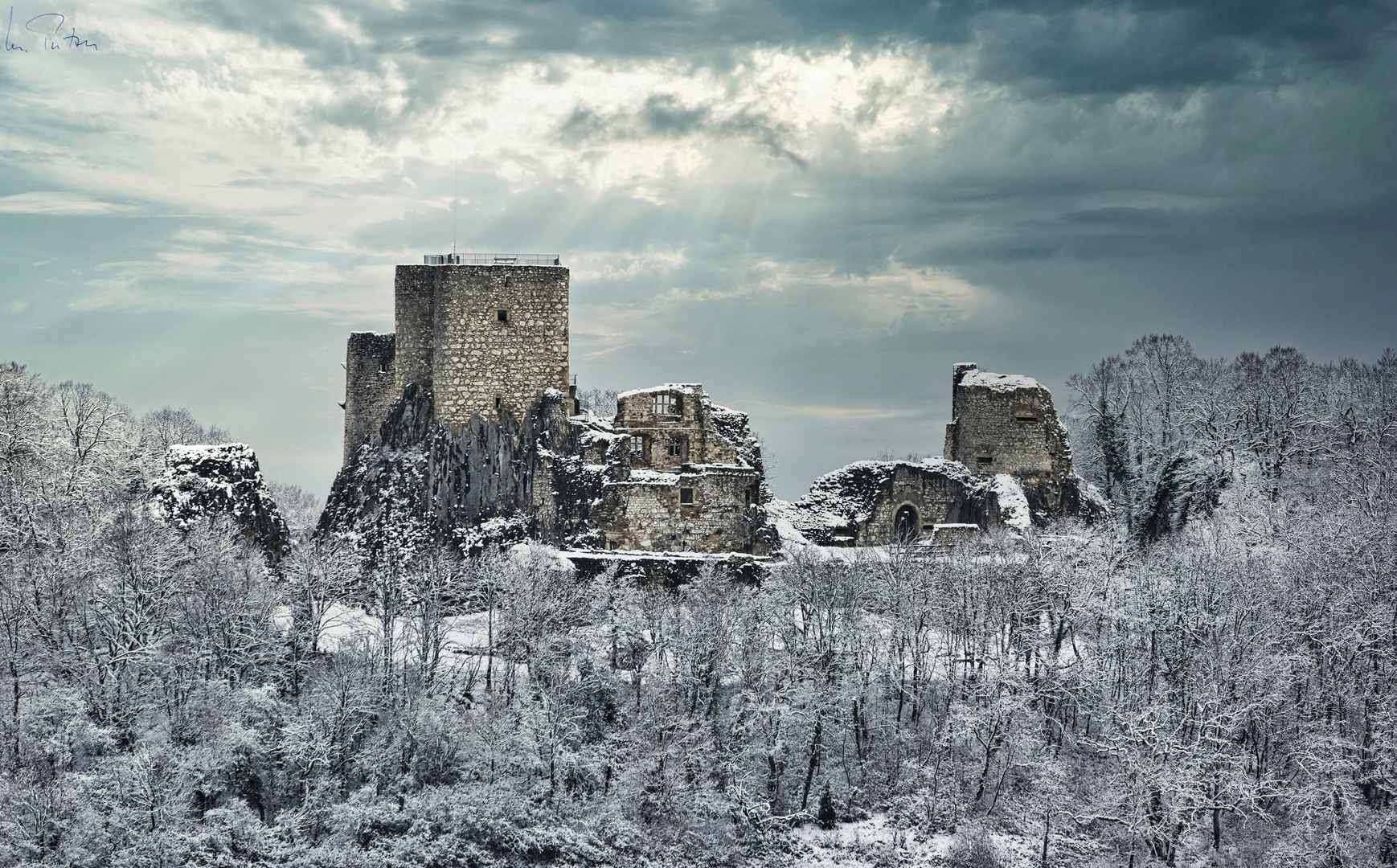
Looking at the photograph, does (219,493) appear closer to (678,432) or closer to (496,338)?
(496,338)

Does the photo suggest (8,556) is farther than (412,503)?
No

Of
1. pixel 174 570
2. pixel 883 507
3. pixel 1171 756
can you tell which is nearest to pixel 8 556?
pixel 174 570

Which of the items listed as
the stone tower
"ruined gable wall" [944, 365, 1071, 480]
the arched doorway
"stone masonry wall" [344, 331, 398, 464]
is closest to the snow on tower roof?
"ruined gable wall" [944, 365, 1071, 480]

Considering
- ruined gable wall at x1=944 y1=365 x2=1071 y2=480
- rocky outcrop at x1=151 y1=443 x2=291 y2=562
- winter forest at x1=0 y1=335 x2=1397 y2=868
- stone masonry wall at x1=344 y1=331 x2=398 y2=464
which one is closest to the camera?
winter forest at x1=0 y1=335 x2=1397 y2=868

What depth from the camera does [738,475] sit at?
44.4m

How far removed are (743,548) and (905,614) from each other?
20.3ft

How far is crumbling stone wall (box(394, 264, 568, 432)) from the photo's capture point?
4578 centimetres

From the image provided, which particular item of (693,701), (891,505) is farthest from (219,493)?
(891,505)

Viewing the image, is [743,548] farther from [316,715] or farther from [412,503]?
[316,715]

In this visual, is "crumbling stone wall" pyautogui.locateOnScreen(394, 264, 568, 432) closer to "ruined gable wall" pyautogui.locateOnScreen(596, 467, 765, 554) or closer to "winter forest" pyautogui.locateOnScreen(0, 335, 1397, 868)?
"ruined gable wall" pyautogui.locateOnScreen(596, 467, 765, 554)

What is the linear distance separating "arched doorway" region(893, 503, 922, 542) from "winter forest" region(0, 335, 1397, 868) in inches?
142

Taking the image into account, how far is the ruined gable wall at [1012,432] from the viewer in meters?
51.6

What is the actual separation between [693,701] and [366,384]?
1967cm

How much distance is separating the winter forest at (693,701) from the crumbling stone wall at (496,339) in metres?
5.73
